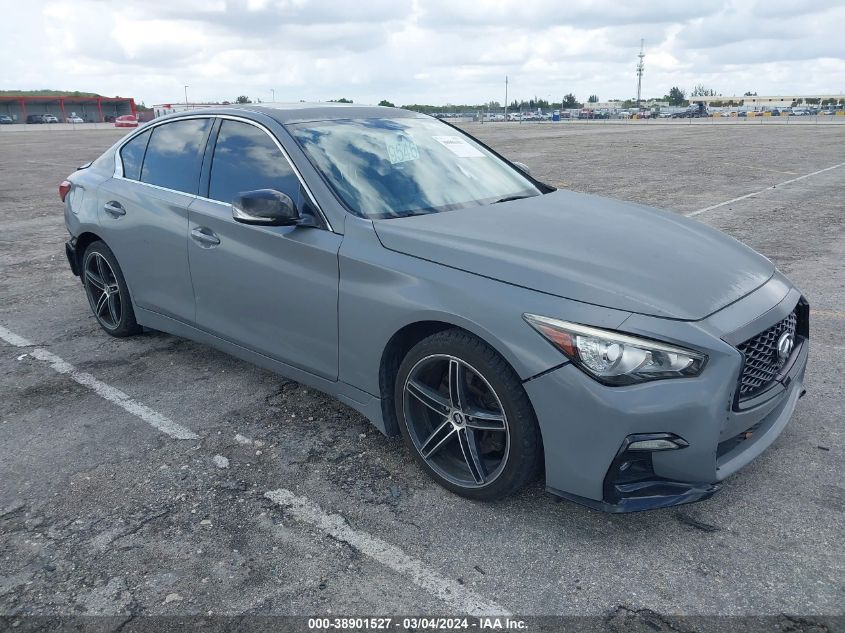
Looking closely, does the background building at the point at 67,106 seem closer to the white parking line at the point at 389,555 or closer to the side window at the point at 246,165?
the side window at the point at 246,165

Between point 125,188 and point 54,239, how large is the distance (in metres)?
5.29

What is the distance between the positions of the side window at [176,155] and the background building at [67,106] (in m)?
102

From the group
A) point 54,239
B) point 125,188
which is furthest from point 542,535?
point 54,239

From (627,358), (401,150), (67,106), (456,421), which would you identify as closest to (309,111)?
(401,150)

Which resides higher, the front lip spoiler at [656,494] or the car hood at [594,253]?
the car hood at [594,253]

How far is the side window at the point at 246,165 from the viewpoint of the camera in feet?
12.0

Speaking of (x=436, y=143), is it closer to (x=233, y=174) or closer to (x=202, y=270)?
(x=233, y=174)

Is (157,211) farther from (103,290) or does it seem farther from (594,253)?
(594,253)

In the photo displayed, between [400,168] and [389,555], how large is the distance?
197 cm

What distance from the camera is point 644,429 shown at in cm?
252

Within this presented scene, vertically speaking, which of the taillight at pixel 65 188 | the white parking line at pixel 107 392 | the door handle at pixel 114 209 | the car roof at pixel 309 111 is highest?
the car roof at pixel 309 111

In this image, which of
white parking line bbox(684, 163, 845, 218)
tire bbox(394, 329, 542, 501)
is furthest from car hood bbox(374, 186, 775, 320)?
white parking line bbox(684, 163, 845, 218)

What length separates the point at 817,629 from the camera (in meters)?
2.31

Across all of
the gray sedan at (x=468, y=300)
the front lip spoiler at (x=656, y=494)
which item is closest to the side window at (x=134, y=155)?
the gray sedan at (x=468, y=300)
